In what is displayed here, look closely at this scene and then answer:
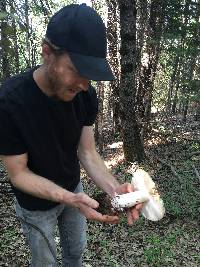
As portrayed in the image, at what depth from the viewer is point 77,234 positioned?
11.9 feet

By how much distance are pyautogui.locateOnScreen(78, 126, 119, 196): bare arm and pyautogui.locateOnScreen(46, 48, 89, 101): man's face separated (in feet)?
2.34

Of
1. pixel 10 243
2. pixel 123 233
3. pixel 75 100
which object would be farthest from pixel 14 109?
pixel 123 233

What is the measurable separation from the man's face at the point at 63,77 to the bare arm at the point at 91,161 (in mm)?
714

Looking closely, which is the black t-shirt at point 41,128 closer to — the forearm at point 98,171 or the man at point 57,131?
the man at point 57,131

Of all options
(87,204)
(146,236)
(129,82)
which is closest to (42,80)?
(87,204)

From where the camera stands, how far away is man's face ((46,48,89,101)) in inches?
99.9

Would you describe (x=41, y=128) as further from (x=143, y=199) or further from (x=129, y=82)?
(x=129, y=82)

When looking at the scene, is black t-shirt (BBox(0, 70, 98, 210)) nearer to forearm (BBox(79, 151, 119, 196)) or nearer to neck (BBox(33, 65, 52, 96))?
neck (BBox(33, 65, 52, 96))

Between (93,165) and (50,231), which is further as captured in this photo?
(93,165)

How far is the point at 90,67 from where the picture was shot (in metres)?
2.47

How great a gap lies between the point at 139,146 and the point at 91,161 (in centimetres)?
732

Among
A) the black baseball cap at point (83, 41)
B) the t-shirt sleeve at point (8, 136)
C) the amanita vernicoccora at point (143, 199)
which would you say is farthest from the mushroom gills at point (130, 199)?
the black baseball cap at point (83, 41)

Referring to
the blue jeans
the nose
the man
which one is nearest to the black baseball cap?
the man

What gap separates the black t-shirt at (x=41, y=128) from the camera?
8.98ft
